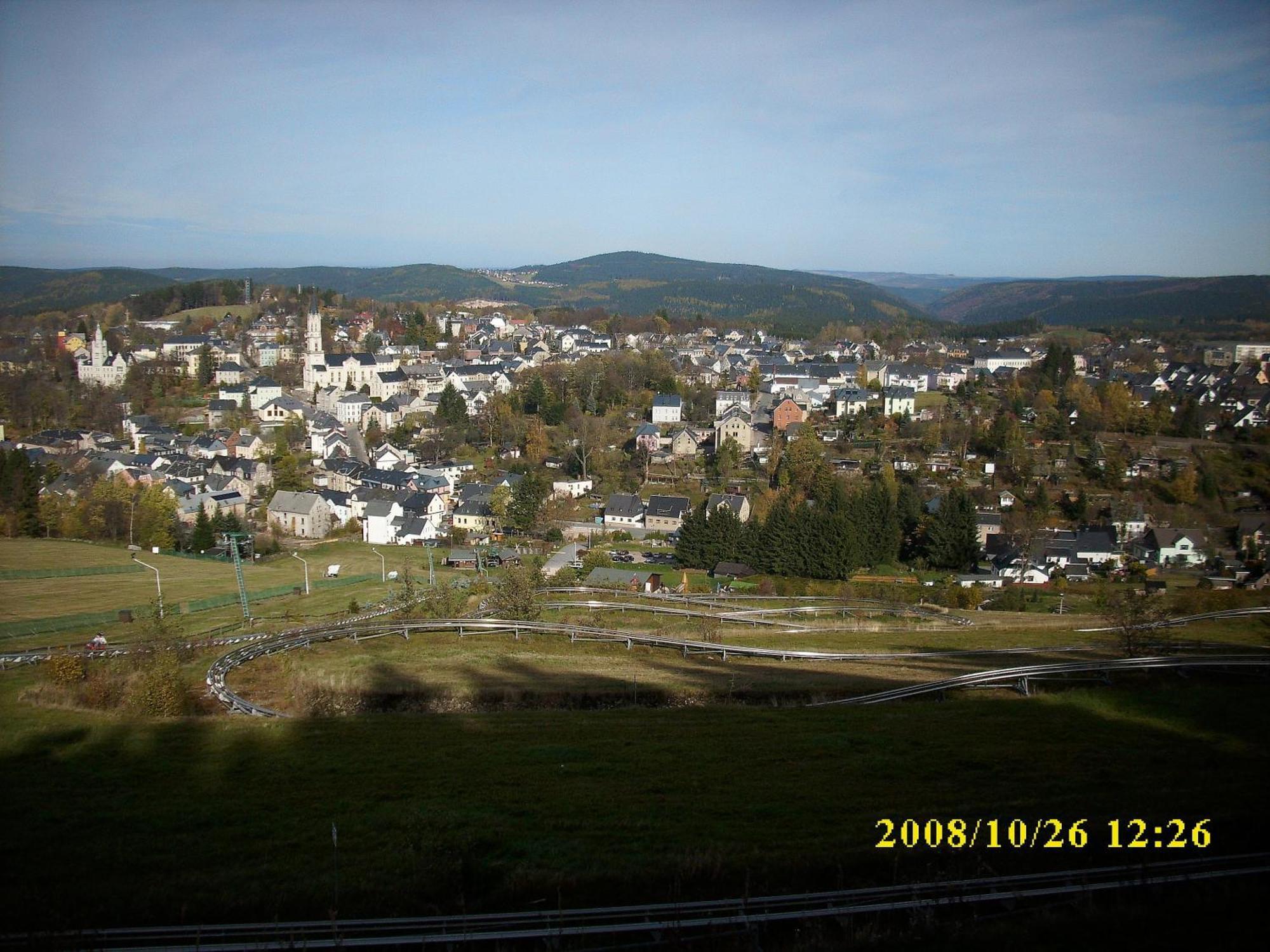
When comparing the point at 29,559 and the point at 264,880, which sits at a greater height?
the point at 264,880

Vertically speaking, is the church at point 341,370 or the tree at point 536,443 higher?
the church at point 341,370

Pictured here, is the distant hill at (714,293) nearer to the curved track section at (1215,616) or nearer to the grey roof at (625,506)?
the grey roof at (625,506)

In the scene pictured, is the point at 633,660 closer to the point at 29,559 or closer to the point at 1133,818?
the point at 1133,818

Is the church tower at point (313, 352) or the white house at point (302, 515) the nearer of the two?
the white house at point (302, 515)

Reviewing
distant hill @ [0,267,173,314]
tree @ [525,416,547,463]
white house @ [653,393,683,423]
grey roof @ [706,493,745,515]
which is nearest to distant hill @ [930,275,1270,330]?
white house @ [653,393,683,423]

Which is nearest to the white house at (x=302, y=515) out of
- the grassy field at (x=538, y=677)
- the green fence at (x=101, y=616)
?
the green fence at (x=101, y=616)

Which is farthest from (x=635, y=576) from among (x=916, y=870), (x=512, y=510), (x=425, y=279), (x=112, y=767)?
(x=425, y=279)
